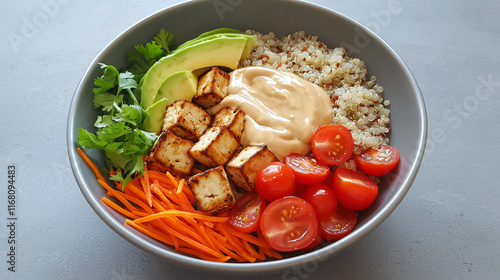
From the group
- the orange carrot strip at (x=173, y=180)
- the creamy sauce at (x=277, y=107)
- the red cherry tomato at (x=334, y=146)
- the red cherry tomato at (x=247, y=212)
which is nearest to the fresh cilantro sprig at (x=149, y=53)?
the creamy sauce at (x=277, y=107)

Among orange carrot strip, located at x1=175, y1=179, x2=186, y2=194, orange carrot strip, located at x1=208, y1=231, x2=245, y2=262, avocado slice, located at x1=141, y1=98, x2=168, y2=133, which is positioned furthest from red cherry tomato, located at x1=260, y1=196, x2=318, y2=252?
avocado slice, located at x1=141, y1=98, x2=168, y2=133

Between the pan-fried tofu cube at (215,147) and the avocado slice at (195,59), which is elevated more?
the avocado slice at (195,59)

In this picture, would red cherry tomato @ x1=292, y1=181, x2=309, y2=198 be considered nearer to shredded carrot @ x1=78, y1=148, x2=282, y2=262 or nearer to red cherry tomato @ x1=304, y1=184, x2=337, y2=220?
red cherry tomato @ x1=304, y1=184, x2=337, y2=220

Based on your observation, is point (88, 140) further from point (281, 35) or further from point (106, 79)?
point (281, 35)

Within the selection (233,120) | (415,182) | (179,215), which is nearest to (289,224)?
(179,215)

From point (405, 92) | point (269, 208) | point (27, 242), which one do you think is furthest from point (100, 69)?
point (405, 92)

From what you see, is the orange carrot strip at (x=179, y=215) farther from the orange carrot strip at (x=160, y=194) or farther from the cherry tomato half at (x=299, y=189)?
the cherry tomato half at (x=299, y=189)

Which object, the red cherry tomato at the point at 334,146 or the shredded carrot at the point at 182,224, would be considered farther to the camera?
the red cherry tomato at the point at 334,146

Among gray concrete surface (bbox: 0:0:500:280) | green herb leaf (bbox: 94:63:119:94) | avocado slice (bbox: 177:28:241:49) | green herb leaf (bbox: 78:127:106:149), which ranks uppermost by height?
avocado slice (bbox: 177:28:241:49)
